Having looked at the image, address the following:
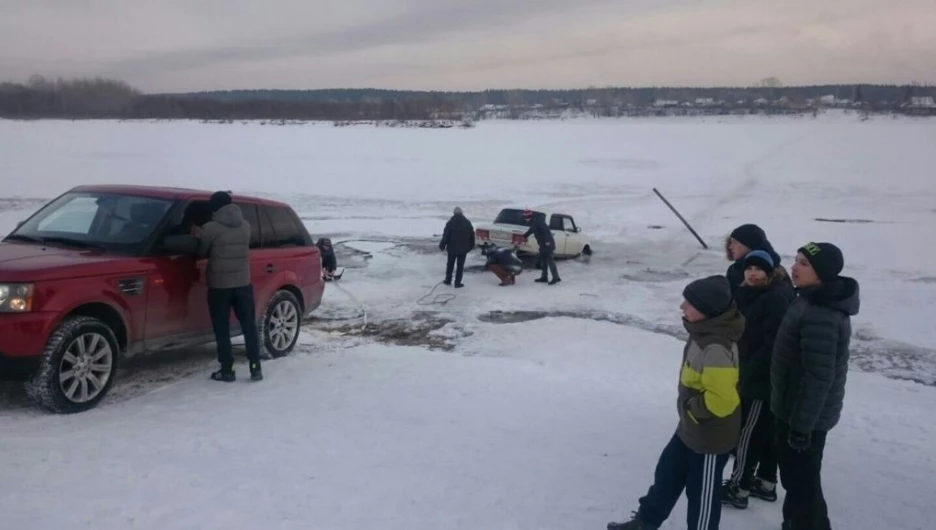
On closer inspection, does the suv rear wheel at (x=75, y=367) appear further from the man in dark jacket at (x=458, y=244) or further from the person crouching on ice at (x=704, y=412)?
the man in dark jacket at (x=458, y=244)

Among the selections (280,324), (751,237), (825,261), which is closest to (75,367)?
(280,324)

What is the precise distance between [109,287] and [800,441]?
4.97 m

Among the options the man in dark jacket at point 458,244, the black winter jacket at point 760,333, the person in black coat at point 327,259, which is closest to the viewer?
the black winter jacket at point 760,333

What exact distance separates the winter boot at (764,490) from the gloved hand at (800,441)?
2.65 feet

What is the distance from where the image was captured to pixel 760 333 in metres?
4.85

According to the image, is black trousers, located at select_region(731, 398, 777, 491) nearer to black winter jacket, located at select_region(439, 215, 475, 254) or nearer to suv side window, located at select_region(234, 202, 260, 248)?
suv side window, located at select_region(234, 202, 260, 248)

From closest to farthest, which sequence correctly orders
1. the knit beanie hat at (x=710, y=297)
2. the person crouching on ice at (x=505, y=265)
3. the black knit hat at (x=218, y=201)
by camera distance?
the knit beanie hat at (x=710, y=297), the black knit hat at (x=218, y=201), the person crouching on ice at (x=505, y=265)

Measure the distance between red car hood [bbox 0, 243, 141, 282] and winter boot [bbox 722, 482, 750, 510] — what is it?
4.71m

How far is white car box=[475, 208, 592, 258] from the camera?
1678 cm

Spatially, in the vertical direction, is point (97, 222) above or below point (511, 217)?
above

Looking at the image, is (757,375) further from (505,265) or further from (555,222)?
(555,222)

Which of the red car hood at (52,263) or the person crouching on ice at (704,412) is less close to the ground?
the red car hood at (52,263)

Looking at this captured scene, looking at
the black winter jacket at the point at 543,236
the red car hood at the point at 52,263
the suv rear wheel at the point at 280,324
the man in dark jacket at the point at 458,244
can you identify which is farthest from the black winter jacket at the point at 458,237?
the red car hood at the point at 52,263

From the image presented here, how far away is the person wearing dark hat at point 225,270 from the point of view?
676 cm
